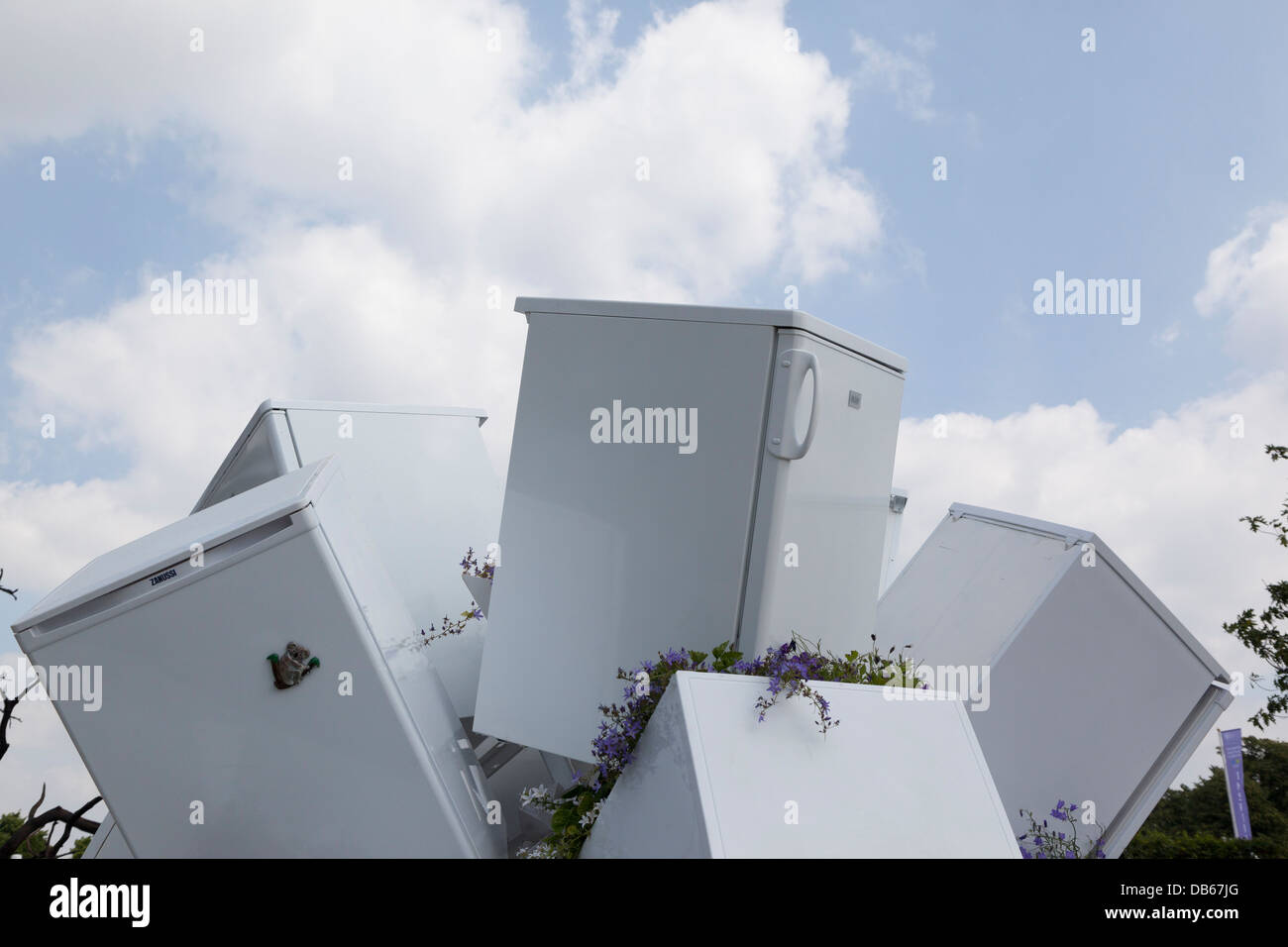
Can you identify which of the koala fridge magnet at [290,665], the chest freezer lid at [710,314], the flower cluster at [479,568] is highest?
the chest freezer lid at [710,314]

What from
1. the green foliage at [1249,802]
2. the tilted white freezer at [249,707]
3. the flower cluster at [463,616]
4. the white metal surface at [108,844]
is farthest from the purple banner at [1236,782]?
the white metal surface at [108,844]

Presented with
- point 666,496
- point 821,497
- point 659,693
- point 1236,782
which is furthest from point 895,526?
point 1236,782

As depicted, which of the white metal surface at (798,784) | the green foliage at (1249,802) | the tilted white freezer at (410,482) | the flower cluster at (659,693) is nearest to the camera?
the white metal surface at (798,784)

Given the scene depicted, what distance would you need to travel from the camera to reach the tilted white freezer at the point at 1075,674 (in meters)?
4.12

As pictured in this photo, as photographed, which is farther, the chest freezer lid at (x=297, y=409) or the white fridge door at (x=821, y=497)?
the chest freezer lid at (x=297, y=409)

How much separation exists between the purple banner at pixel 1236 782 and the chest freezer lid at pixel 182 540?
31.7 feet

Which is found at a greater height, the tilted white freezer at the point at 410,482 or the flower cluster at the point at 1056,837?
the tilted white freezer at the point at 410,482

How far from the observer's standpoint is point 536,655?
3312 mm

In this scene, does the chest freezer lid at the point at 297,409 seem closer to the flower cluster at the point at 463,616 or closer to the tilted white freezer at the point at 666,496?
the flower cluster at the point at 463,616

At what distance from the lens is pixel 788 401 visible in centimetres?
296

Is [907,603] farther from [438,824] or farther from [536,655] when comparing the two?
[438,824]

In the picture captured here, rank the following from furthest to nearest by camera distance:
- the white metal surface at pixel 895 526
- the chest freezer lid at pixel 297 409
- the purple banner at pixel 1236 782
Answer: the purple banner at pixel 1236 782
the white metal surface at pixel 895 526
the chest freezer lid at pixel 297 409

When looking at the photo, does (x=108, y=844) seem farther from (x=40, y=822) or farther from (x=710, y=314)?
(x=710, y=314)
